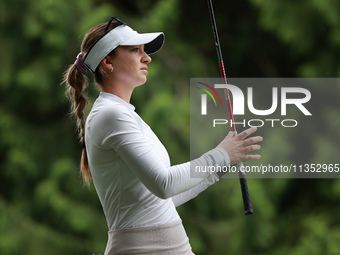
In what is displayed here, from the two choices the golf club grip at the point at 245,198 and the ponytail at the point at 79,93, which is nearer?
the golf club grip at the point at 245,198

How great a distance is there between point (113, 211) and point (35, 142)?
3673mm

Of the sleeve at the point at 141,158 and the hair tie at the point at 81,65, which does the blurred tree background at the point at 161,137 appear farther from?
the sleeve at the point at 141,158

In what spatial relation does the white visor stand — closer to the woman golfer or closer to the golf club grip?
the woman golfer

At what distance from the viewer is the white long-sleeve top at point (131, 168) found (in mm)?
1402

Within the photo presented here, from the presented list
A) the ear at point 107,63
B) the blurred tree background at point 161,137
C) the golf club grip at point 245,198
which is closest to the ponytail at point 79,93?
the ear at point 107,63

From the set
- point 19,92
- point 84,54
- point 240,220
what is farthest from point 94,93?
point 84,54

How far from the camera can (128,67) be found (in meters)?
1.56

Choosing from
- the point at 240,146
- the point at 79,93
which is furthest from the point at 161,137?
the point at 240,146

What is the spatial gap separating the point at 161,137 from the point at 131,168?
307 centimetres

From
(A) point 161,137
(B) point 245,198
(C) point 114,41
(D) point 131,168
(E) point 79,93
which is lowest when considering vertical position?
(A) point 161,137

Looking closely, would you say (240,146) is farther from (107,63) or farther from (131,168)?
(107,63)

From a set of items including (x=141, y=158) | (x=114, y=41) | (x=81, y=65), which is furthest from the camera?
(x=81, y=65)

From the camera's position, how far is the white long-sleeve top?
4.60 feet

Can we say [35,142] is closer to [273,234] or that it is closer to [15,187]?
[15,187]
